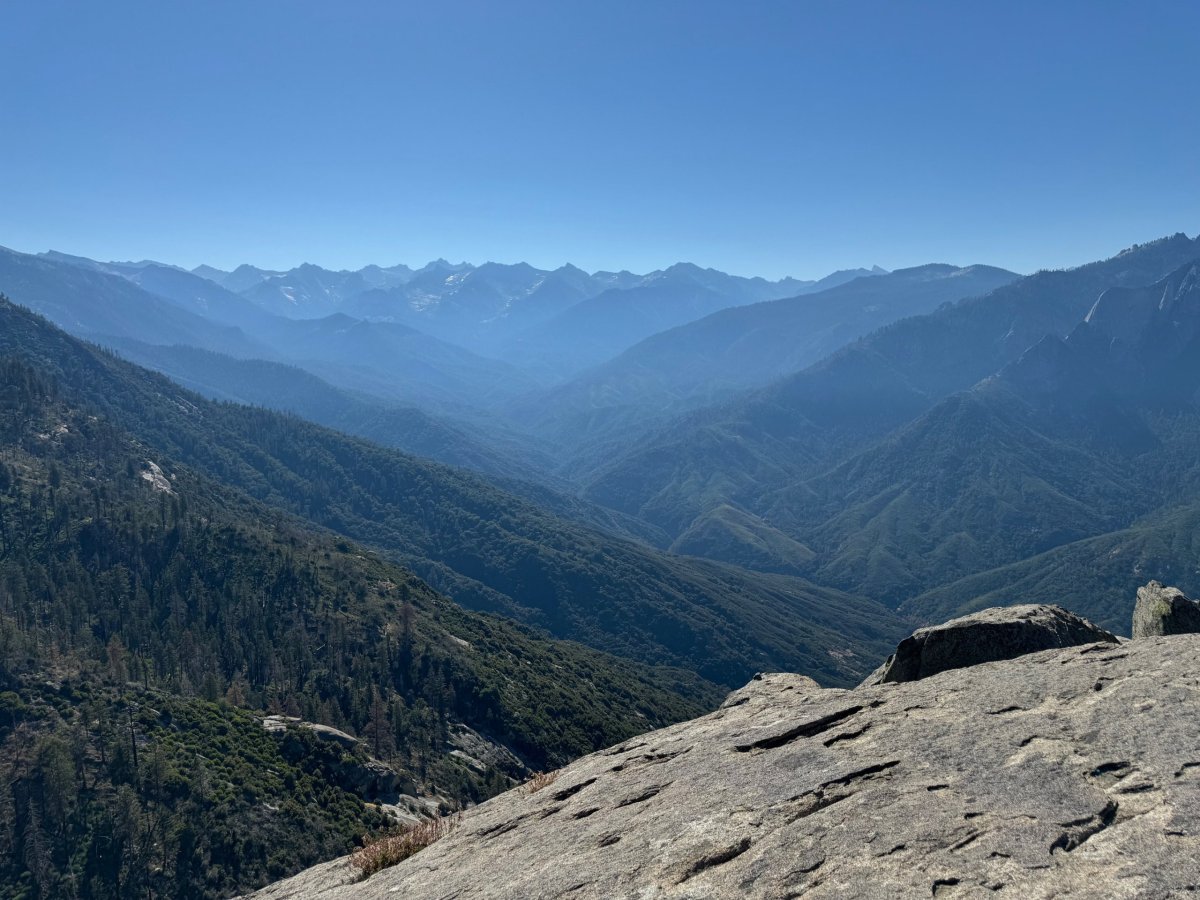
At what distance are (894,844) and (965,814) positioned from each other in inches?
69.8

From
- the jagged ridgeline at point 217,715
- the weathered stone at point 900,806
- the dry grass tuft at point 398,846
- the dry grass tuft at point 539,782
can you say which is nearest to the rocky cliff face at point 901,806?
the weathered stone at point 900,806

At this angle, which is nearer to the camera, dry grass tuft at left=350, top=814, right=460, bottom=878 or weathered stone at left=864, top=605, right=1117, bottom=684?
dry grass tuft at left=350, top=814, right=460, bottom=878

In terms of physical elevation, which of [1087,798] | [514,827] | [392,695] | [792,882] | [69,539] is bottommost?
[392,695]

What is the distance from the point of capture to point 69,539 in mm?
199000

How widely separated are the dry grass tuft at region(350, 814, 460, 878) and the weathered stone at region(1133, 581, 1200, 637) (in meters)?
26.0

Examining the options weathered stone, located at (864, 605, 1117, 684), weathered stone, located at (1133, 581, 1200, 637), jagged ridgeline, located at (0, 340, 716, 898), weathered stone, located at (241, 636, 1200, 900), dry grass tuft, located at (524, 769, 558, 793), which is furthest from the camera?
jagged ridgeline, located at (0, 340, 716, 898)

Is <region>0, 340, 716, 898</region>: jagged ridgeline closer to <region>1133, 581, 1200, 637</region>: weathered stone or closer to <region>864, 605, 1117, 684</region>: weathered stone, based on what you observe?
<region>864, 605, 1117, 684</region>: weathered stone

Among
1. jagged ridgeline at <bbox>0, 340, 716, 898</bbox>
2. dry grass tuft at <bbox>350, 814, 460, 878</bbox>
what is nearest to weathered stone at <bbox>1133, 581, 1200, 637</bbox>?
dry grass tuft at <bbox>350, 814, 460, 878</bbox>

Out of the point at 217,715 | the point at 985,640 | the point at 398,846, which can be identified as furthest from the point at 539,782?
the point at 217,715

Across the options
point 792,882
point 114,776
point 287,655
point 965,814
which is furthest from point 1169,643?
point 287,655

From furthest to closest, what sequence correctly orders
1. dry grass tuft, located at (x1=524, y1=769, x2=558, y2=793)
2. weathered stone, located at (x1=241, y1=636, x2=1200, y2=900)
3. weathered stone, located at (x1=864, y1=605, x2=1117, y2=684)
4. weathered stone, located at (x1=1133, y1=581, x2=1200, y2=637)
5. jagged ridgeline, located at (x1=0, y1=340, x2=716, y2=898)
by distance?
1. jagged ridgeline, located at (x1=0, y1=340, x2=716, y2=898)
2. dry grass tuft, located at (x1=524, y1=769, x2=558, y2=793)
3. weathered stone, located at (x1=1133, y1=581, x2=1200, y2=637)
4. weathered stone, located at (x1=864, y1=605, x2=1117, y2=684)
5. weathered stone, located at (x1=241, y1=636, x2=1200, y2=900)

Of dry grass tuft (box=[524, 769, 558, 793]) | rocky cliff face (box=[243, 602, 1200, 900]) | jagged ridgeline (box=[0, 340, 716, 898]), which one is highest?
rocky cliff face (box=[243, 602, 1200, 900])

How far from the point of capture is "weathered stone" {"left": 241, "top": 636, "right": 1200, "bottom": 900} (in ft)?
41.2

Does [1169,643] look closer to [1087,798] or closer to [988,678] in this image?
[988,678]
